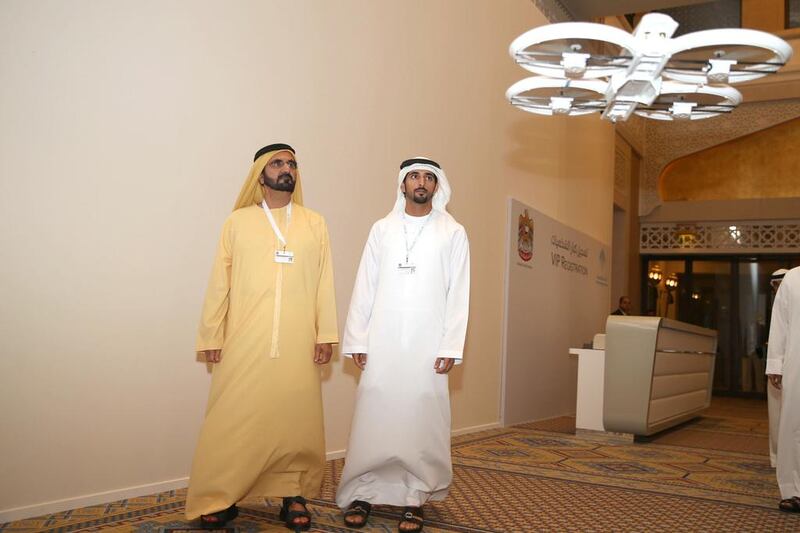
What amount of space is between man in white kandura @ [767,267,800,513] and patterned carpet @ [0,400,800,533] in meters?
0.19

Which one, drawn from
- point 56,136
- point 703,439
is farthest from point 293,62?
point 703,439

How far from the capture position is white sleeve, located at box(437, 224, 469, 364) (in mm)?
3252

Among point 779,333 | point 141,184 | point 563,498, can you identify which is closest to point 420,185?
point 141,184

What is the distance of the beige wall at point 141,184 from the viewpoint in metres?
3.04

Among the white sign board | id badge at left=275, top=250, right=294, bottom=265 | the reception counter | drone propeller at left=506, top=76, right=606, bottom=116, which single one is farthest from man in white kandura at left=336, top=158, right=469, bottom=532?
the white sign board

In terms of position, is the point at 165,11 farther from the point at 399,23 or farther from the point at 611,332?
the point at 611,332

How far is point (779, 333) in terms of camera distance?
164 inches

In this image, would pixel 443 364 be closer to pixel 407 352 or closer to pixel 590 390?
pixel 407 352

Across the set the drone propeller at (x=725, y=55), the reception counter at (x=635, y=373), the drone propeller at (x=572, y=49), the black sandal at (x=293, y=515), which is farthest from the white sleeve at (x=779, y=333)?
the black sandal at (x=293, y=515)

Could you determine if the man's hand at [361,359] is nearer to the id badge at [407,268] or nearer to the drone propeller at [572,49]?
the id badge at [407,268]

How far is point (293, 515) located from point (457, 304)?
3.70 ft

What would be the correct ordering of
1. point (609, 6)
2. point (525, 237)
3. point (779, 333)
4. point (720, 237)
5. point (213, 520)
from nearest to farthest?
point (213, 520)
point (779, 333)
point (525, 237)
point (609, 6)
point (720, 237)

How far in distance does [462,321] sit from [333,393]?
5.18ft

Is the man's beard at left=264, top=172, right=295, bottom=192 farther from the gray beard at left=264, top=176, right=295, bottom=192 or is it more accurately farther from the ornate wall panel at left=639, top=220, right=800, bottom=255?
the ornate wall panel at left=639, top=220, right=800, bottom=255
